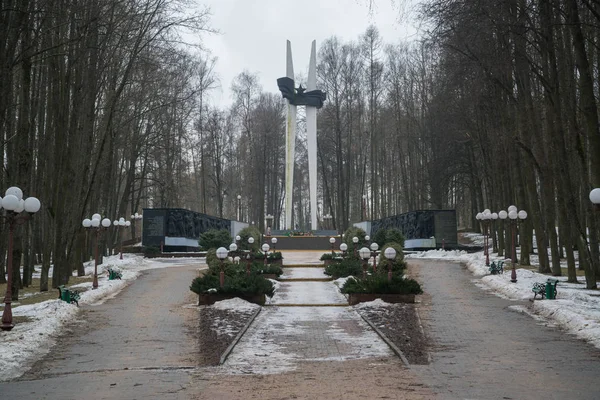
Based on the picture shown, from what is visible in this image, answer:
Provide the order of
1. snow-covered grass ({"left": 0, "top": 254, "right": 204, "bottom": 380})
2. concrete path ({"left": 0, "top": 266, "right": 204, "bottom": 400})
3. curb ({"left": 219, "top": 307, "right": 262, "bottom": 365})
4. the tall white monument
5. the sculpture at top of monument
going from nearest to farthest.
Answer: concrete path ({"left": 0, "top": 266, "right": 204, "bottom": 400}) < snow-covered grass ({"left": 0, "top": 254, "right": 204, "bottom": 380}) < curb ({"left": 219, "top": 307, "right": 262, "bottom": 365}) < the tall white monument < the sculpture at top of monument

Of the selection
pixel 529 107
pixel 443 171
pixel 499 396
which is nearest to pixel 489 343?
pixel 499 396

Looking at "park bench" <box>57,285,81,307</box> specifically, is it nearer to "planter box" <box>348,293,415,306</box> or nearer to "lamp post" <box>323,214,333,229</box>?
"planter box" <box>348,293,415,306</box>

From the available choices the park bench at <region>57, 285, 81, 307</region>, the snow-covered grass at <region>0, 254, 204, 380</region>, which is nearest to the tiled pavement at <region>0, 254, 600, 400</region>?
the snow-covered grass at <region>0, 254, 204, 380</region>

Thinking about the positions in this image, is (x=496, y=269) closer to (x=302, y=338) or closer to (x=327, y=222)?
(x=302, y=338)

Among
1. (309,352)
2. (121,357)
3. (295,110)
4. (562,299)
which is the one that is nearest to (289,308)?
(562,299)

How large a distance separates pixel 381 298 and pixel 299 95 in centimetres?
3423

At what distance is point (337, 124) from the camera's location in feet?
172

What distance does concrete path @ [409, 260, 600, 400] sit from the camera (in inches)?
323

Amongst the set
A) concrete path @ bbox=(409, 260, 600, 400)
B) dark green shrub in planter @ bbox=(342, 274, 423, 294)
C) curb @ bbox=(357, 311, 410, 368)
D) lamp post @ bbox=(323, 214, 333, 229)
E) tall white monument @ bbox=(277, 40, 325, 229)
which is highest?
tall white monument @ bbox=(277, 40, 325, 229)

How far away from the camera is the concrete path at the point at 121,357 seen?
8.36 m

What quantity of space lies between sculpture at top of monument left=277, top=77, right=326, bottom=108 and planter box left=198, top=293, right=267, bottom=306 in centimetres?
3352

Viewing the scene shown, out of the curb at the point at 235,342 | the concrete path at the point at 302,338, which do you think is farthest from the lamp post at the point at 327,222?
the curb at the point at 235,342

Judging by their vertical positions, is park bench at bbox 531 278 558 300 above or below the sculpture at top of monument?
below

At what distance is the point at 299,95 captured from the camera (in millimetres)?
51219
